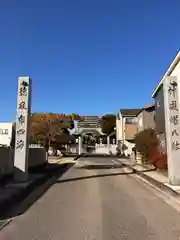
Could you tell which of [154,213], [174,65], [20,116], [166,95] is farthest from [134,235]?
[174,65]

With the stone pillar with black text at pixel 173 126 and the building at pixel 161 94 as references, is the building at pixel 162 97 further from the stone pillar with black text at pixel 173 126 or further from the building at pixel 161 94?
the stone pillar with black text at pixel 173 126

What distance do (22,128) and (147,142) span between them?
15.6 m

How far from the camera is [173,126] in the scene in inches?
630

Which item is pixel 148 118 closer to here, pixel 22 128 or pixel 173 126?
pixel 22 128

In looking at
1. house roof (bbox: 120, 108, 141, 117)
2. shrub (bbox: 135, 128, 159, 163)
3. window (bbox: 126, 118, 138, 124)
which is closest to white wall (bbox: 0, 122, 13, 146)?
shrub (bbox: 135, 128, 159, 163)

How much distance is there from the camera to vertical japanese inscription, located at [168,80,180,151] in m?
15.9

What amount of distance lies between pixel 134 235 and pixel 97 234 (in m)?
0.78

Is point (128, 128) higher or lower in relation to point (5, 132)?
higher

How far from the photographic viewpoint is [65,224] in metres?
8.30

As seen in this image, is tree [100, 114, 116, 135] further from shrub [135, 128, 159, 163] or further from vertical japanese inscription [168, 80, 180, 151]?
vertical japanese inscription [168, 80, 180, 151]

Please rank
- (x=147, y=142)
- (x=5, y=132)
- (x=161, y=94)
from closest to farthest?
(x=5, y=132) → (x=147, y=142) → (x=161, y=94)

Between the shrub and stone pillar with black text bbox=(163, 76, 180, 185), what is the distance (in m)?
14.8

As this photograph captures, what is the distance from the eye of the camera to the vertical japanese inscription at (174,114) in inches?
627

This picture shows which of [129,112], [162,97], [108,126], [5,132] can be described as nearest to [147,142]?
[162,97]
